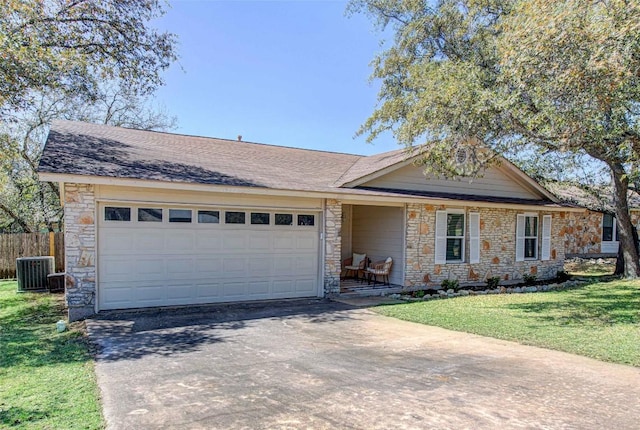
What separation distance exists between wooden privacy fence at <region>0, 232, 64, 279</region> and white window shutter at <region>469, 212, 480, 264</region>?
1352cm

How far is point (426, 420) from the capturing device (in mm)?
4008

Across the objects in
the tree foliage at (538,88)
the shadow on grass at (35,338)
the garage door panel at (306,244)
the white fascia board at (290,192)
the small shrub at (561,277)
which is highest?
the tree foliage at (538,88)

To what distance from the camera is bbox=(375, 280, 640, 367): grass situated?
680 cm

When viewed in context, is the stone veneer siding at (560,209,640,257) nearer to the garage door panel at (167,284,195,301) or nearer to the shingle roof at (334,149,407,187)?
the shingle roof at (334,149,407,187)

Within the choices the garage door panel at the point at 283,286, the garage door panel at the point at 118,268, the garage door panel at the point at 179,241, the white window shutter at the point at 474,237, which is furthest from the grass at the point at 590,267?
the garage door panel at the point at 118,268

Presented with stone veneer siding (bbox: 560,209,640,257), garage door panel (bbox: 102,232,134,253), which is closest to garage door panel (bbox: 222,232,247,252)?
garage door panel (bbox: 102,232,134,253)

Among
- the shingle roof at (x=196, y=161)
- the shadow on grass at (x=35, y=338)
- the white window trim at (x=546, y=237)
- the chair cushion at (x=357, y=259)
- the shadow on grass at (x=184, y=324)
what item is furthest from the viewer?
the white window trim at (x=546, y=237)

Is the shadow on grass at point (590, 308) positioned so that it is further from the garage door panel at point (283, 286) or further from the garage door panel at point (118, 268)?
the garage door panel at point (118, 268)

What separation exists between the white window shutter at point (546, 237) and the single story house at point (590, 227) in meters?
6.71

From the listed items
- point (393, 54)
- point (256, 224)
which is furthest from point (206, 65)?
point (256, 224)

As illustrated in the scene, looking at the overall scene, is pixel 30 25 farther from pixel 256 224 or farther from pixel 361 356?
pixel 361 356

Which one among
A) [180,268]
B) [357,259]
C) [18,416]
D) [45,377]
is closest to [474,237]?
[357,259]

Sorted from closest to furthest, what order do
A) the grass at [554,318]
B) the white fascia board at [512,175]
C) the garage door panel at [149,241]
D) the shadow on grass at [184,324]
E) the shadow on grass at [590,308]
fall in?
1. the shadow on grass at [184,324]
2. the grass at [554,318]
3. the shadow on grass at [590,308]
4. the garage door panel at [149,241]
5. the white fascia board at [512,175]

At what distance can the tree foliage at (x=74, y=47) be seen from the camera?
8578 mm
